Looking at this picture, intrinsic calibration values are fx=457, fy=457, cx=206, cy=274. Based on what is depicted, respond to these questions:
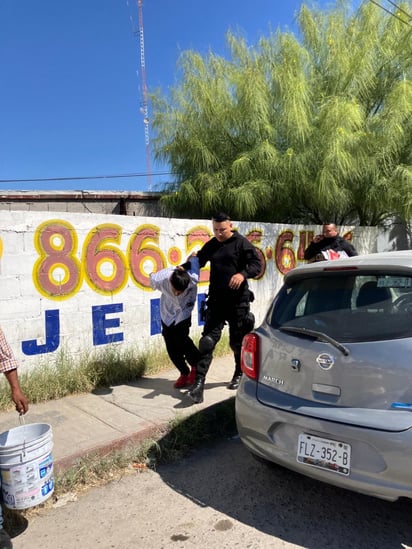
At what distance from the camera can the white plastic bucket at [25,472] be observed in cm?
255

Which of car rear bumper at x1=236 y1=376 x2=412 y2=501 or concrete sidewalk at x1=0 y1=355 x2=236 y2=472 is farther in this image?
concrete sidewalk at x1=0 y1=355 x2=236 y2=472

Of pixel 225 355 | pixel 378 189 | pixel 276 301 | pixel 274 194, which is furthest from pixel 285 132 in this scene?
pixel 276 301

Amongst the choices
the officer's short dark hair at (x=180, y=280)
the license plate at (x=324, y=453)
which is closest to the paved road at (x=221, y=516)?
the license plate at (x=324, y=453)

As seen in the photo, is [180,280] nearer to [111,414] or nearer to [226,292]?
[226,292]

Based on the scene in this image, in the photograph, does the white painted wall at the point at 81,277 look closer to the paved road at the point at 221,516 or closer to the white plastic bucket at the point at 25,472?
the paved road at the point at 221,516

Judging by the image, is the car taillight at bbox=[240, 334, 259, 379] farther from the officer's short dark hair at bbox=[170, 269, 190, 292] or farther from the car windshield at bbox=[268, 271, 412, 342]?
the officer's short dark hair at bbox=[170, 269, 190, 292]

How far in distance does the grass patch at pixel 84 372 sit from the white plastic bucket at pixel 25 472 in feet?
5.99

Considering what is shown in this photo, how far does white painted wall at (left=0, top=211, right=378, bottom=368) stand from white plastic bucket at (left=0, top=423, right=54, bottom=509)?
2.27 metres

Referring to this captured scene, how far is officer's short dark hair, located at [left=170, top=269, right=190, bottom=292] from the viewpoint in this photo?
15.3 ft

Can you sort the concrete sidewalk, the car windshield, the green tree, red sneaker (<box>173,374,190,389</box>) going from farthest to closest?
1. the green tree
2. red sneaker (<box>173,374,190,389</box>)
3. the concrete sidewalk
4. the car windshield

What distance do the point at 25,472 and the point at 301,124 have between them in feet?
26.7

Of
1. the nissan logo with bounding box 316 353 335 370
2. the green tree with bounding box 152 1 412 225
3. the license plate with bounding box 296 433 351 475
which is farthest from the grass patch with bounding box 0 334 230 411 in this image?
the green tree with bounding box 152 1 412 225

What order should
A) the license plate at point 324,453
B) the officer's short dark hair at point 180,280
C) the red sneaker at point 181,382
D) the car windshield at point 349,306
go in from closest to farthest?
the license plate at point 324,453
the car windshield at point 349,306
the officer's short dark hair at point 180,280
the red sneaker at point 181,382

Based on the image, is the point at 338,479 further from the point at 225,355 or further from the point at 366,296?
the point at 225,355
